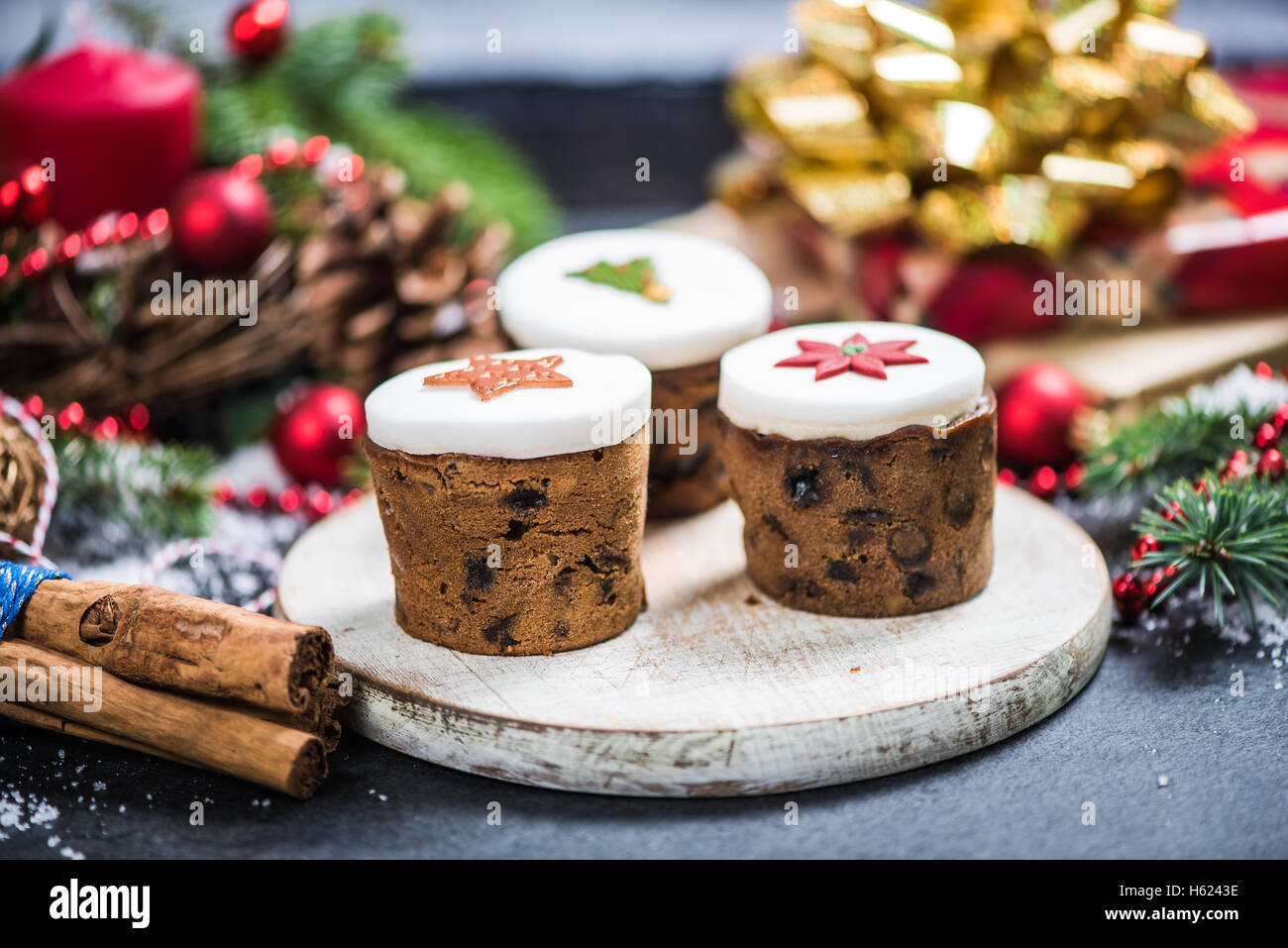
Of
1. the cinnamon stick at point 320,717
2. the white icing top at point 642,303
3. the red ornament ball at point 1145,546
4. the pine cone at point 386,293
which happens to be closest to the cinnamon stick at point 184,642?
the cinnamon stick at point 320,717

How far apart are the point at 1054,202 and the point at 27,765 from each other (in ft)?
6.48

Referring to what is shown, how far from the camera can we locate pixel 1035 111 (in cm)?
246

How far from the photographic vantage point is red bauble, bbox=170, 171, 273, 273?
2.25 meters

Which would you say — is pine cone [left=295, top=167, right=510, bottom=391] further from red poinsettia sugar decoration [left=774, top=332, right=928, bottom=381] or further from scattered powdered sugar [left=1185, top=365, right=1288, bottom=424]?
scattered powdered sugar [left=1185, top=365, right=1288, bottom=424]

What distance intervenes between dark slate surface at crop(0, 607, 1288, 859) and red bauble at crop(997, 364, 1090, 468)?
710 mm

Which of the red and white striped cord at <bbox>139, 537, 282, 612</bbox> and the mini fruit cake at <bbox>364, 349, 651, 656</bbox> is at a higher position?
the mini fruit cake at <bbox>364, 349, 651, 656</bbox>

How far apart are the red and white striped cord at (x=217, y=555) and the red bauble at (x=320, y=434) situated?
0.23 meters

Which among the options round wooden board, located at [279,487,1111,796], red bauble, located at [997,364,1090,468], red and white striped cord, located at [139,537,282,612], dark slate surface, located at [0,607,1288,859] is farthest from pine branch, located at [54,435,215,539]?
red bauble, located at [997,364,1090,468]

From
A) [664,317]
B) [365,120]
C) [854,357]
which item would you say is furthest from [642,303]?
[365,120]

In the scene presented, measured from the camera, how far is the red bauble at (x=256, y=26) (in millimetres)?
2467

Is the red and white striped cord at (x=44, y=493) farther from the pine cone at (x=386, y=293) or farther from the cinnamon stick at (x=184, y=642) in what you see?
the pine cone at (x=386, y=293)

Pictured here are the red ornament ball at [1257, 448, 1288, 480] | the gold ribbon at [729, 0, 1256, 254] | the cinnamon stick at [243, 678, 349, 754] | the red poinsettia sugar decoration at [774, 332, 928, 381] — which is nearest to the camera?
the cinnamon stick at [243, 678, 349, 754]

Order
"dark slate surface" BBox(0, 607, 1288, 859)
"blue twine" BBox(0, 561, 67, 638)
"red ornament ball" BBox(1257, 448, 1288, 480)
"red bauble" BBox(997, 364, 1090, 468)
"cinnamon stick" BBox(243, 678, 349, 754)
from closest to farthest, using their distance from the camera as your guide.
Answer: "dark slate surface" BBox(0, 607, 1288, 859)
"cinnamon stick" BBox(243, 678, 349, 754)
"blue twine" BBox(0, 561, 67, 638)
"red ornament ball" BBox(1257, 448, 1288, 480)
"red bauble" BBox(997, 364, 1090, 468)

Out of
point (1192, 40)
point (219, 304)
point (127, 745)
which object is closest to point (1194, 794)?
point (127, 745)
